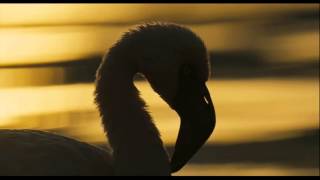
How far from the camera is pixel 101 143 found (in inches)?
510

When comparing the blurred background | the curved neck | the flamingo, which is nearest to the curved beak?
the flamingo

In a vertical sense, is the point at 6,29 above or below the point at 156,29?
below

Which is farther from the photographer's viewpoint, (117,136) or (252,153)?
(252,153)

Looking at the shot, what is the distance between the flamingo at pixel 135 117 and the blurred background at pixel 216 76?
2.96 metres

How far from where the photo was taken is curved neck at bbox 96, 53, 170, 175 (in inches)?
365

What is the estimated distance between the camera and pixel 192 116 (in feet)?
30.4

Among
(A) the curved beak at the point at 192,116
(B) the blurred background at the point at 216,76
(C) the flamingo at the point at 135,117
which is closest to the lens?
(C) the flamingo at the point at 135,117

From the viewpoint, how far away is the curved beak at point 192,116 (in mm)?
9227

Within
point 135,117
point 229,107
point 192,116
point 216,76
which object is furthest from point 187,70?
point 216,76

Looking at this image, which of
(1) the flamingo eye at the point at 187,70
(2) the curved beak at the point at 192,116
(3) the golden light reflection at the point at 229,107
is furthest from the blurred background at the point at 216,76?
(1) the flamingo eye at the point at 187,70

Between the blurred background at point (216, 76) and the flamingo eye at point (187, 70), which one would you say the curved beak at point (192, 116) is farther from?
the blurred background at point (216, 76)
